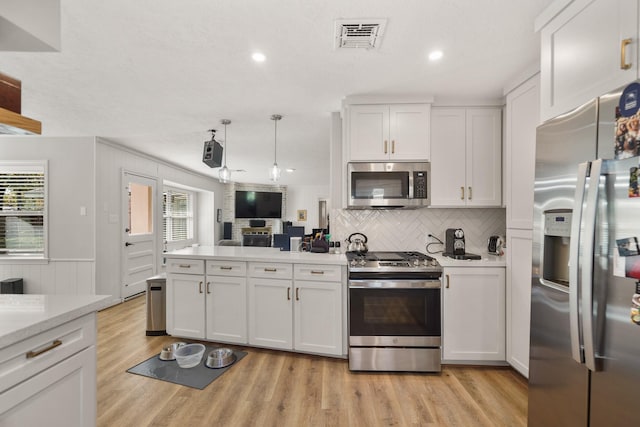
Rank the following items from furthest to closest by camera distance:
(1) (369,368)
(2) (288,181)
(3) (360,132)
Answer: (2) (288,181)
(3) (360,132)
(1) (369,368)

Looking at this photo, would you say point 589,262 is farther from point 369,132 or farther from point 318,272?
point 369,132

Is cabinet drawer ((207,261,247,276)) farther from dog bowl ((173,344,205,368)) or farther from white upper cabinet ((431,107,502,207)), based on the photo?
white upper cabinet ((431,107,502,207))

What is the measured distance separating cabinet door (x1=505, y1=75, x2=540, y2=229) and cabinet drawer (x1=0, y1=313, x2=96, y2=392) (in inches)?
108

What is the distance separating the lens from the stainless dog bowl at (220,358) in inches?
102

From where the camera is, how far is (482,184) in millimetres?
2932

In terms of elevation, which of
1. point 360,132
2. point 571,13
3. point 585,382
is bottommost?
point 585,382

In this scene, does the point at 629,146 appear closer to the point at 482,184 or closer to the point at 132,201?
the point at 482,184

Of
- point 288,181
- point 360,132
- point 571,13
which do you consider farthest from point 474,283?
point 288,181

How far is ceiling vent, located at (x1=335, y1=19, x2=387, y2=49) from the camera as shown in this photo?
179 centimetres

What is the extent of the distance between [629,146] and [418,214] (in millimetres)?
2140

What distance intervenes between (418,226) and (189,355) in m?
2.47

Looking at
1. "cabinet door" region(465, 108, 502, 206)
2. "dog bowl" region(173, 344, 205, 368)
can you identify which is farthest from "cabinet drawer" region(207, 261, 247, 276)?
"cabinet door" region(465, 108, 502, 206)

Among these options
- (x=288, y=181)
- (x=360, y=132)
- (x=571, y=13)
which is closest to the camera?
(x=571, y=13)

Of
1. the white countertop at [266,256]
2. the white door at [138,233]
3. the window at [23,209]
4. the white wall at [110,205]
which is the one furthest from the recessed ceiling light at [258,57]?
the window at [23,209]
